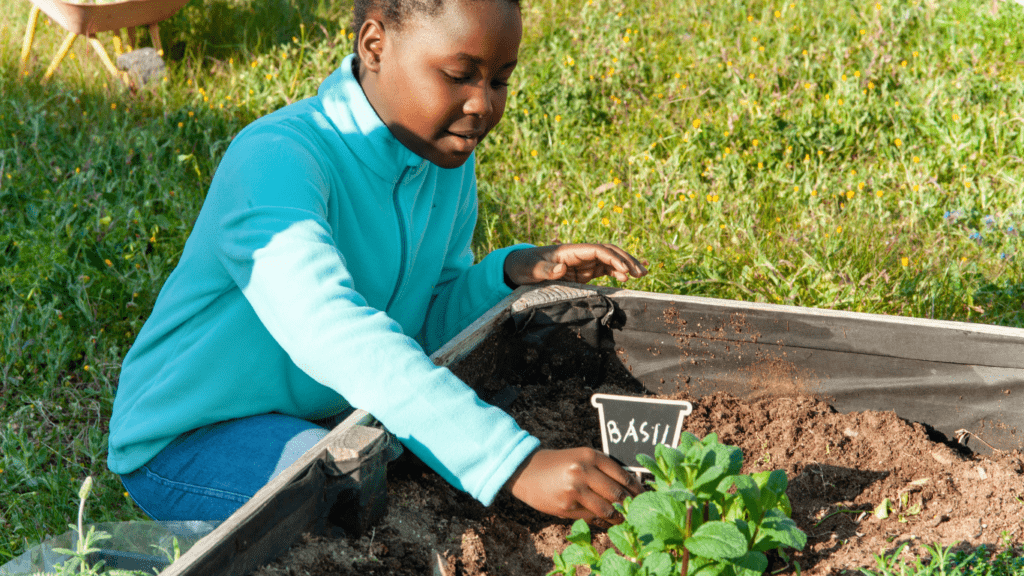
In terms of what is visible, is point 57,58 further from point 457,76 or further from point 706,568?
point 706,568

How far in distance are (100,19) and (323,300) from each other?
3.87 metres

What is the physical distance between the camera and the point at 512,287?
2.12 metres

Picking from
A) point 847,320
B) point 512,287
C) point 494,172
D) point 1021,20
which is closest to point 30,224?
point 494,172

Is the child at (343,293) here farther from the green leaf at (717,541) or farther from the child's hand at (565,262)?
the green leaf at (717,541)

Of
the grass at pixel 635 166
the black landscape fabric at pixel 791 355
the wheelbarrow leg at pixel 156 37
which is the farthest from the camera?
the wheelbarrow leg at pixel 156 37

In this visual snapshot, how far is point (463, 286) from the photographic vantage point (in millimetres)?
2184

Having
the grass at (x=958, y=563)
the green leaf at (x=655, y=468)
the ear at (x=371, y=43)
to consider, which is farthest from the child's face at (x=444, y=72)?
the grass at (x=958, y=563)

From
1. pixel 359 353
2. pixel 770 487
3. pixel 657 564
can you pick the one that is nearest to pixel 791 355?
pixel 770 487

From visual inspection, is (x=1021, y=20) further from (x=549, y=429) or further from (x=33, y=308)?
(x=33, y=308)

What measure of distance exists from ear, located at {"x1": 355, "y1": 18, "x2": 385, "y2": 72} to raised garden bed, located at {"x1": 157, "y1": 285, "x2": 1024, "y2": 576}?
586 millimetres

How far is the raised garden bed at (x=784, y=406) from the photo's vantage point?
1498 mm

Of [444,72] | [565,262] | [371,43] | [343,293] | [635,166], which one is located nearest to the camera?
[343,293]

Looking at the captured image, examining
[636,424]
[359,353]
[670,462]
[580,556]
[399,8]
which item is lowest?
[636,424]

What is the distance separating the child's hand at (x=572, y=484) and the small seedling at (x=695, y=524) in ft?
0.13
